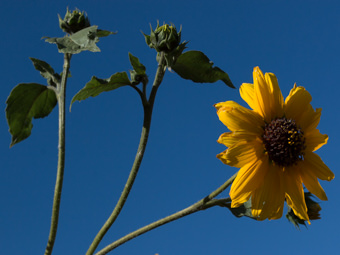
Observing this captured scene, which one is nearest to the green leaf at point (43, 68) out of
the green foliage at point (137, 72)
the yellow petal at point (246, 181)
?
the green foliage at point (137, 72)

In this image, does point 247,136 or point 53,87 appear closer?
point 247,136

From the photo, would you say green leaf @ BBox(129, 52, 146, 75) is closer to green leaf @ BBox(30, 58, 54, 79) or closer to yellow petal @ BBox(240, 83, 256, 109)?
yellow petal @ BBox(240, 83, 256, 109)

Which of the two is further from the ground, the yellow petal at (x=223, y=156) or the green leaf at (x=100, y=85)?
the green leaf at (x=100, y=85)

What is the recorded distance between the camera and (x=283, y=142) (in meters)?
2.84

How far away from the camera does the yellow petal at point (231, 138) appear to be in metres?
2.57

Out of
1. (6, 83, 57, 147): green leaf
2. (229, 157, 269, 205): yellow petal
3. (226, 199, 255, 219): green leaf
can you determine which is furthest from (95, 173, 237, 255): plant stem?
(6, 83, 57, 147): green leaf

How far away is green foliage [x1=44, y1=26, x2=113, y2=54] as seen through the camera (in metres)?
2.75

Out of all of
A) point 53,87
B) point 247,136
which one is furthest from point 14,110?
point 247,136

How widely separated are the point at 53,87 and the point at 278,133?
1.49m

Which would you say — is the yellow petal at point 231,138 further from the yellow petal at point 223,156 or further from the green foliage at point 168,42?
the green foliage at point 168,42

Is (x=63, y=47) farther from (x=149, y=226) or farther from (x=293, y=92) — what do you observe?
(x=293, y=92)

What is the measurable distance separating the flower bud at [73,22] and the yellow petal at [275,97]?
49.3 inches

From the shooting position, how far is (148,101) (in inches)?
109

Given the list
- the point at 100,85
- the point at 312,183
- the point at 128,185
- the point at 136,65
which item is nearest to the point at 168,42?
the point at 136,65
